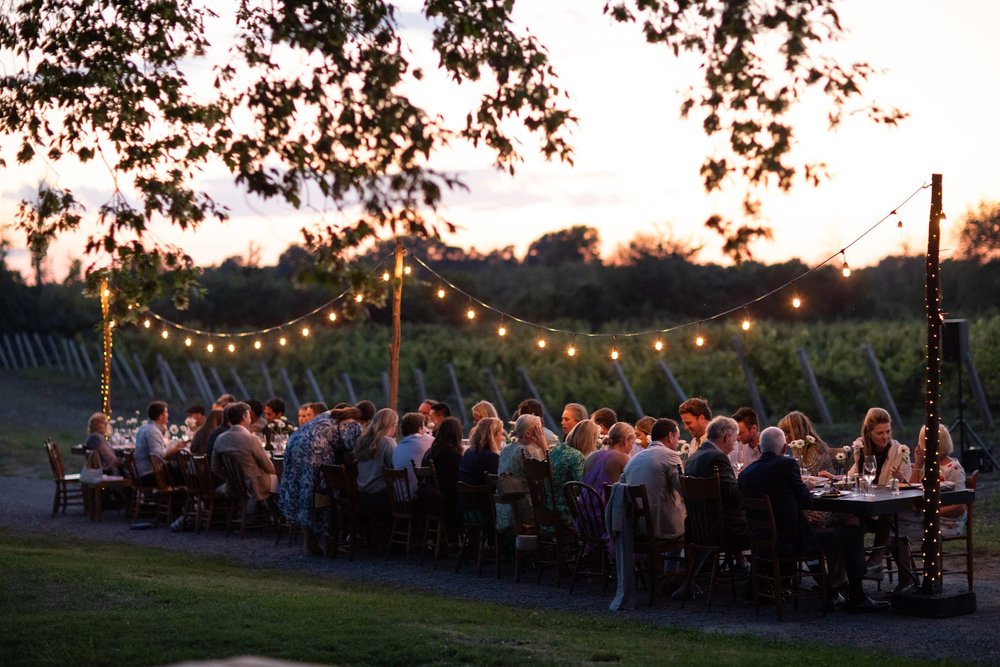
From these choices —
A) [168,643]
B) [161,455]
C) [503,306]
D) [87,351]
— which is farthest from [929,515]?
[503,306]

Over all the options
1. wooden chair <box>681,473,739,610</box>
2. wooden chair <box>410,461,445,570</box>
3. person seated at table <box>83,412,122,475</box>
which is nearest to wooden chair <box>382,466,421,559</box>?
wooden chair <box>410,461,445,570</box>

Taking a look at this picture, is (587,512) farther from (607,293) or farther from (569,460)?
(607,293)

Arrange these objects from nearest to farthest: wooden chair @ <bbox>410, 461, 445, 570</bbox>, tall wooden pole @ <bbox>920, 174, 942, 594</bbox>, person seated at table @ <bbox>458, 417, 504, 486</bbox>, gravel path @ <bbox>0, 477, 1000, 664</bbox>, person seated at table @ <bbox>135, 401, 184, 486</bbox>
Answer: gravel path @ <bbox>0, 477, 1000, 664</bbox> → tall wooden pole @ <bbox>920, 174, 942, 594</bbox> → person seated at table @ <bbox>458, 417, 504, 486</bbox> → wooden chair @ <bbox>410, 461, 445, 570</bbox> → person seated at table @ <bbox>135, 401, 184, 486</bbox>

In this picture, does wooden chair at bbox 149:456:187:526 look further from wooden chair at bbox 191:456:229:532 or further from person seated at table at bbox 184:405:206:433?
person seated at table at bbox 184:405:206:433

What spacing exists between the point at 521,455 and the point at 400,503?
5.55 ft

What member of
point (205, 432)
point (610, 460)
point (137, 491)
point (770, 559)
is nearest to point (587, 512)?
point (610, 460)

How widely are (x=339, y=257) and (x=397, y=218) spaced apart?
374 millimetres

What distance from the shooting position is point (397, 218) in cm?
700

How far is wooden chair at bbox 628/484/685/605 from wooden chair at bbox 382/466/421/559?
104 inches

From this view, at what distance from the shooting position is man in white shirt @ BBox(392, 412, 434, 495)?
11.8 metres

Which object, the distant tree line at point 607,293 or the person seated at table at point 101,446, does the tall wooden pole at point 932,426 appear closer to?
the person seated at table at point 101,446

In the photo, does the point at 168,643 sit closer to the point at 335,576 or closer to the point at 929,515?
the point at 335,576

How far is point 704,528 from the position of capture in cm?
909

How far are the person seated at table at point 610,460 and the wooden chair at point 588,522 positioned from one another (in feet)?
0.33
